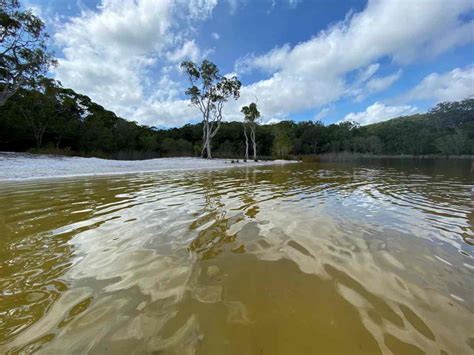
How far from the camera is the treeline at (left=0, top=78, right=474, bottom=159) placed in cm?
2234

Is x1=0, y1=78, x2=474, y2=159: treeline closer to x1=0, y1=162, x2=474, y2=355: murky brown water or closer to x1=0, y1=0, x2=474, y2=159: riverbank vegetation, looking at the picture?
x1=0, y1=0, x2=474, y2=159: riverbank vegetation

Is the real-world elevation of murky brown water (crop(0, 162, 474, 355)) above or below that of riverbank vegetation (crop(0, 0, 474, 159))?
below

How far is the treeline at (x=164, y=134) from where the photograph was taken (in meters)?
22.3

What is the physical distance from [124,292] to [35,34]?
71.2 ft

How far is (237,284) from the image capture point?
1.74 meters

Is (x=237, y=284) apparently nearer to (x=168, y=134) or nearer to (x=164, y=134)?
(x=164, y=134)

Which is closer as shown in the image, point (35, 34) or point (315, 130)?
point (35, 34)

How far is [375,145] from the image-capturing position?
6725 centimetres

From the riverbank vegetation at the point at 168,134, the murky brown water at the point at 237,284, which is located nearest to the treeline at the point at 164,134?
the riverbank vegetation at the point at 168,134

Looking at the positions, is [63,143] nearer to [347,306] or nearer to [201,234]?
[201,234]

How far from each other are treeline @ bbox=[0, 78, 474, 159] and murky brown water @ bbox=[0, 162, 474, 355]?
827 inches

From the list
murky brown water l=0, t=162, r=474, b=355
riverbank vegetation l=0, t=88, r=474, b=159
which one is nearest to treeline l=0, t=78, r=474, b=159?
riverbank vegetation l=0, t=88, r=474, b=159

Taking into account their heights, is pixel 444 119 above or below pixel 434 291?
above

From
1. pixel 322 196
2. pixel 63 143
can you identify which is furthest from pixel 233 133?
pixel 322 196
